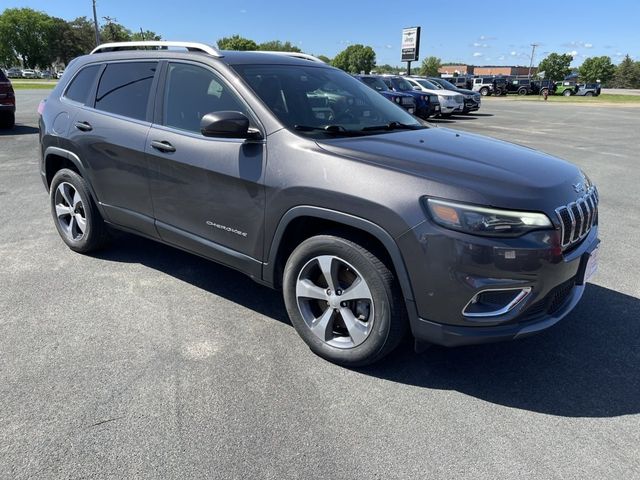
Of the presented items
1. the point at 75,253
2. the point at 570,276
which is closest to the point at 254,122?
the point at 570,276

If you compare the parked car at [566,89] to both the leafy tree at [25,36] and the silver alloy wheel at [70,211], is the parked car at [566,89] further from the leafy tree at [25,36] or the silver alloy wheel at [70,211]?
the leafy tree at [25,36]

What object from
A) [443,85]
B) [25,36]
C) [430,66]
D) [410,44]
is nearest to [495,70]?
[430,66]

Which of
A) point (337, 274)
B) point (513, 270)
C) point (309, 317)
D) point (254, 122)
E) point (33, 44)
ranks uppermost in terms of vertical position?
point (33, 44)

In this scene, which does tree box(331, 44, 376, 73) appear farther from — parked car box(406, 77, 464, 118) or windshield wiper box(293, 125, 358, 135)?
windshield wiper box(293, 125, 358, 135)

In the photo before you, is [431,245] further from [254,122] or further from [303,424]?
[254,122]

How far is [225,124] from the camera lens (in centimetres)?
304

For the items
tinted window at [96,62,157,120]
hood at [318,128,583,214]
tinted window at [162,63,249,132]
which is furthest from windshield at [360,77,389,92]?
hood at [318,128,583,214]

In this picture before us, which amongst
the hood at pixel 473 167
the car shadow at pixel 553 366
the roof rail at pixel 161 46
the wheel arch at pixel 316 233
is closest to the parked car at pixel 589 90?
the car shadow at pixel 553 366

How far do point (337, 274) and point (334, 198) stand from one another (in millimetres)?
469

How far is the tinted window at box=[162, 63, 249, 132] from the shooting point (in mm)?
3457

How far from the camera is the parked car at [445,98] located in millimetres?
21277

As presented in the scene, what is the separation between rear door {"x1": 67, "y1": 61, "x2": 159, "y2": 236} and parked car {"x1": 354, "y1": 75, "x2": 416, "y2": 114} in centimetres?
1459

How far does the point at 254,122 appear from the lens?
10.6 ft

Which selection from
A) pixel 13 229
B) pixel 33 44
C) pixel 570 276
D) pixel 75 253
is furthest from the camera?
pixel 33 44
